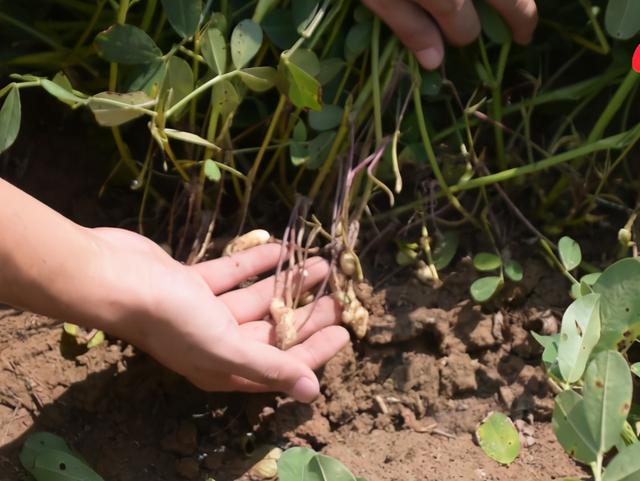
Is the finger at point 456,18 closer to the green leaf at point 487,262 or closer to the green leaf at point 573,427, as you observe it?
the green leaf at point 487,262

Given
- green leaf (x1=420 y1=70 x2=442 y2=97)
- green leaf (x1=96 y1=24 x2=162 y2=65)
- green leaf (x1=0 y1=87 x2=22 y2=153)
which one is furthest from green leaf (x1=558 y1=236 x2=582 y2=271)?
green leaf (x1=0 y1=87 x2=22 y2=153)

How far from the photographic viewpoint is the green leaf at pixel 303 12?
125 centimetres

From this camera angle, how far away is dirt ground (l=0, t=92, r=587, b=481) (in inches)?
48.7

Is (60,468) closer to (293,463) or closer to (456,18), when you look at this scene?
(293,463)

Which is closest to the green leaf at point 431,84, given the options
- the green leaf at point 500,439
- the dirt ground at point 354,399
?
the dirt ground at point 354,399

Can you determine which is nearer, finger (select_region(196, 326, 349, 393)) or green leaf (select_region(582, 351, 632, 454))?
green leaf (select_region(582, 351, 632, 454))

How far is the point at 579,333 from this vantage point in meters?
1.09

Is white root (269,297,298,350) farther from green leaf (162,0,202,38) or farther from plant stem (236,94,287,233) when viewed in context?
green leaf (162,0,202,38)

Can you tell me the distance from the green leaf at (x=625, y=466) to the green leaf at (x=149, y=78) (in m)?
0.71

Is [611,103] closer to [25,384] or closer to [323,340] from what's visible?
[323,340]

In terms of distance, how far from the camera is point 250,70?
123cm

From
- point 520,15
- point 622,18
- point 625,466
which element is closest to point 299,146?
point 520,15

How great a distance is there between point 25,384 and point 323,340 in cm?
41

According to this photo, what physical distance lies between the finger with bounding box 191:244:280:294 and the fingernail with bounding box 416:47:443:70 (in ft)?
1.07
